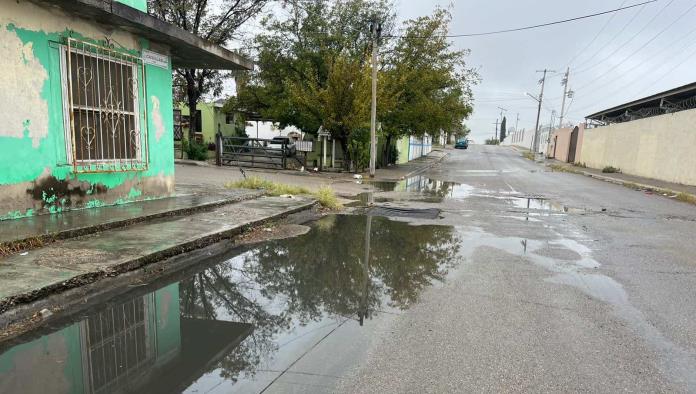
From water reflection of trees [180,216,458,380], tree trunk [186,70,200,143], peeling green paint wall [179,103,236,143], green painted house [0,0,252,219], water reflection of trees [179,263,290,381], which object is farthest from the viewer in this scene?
peeling green paint wall [179,103,236,143]

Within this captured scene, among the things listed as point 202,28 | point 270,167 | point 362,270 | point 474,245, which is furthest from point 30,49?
point 202,28

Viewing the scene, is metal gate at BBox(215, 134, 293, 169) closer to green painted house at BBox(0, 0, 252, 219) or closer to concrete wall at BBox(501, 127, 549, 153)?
green painted house at BBox(0, 0, 252, 219)

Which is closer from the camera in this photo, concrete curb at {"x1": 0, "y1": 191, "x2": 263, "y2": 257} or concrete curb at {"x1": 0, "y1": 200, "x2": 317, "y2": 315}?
concrete curb at {"x1": 0, "y1": 200, "x2": 317, "y2": 315}

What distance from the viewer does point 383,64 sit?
85.1ft

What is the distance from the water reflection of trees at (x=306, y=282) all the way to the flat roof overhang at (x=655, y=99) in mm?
21062

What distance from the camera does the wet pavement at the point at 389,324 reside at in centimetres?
331

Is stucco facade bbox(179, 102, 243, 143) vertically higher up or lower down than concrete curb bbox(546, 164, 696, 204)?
higher up

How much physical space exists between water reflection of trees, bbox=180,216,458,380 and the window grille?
347 centimetres

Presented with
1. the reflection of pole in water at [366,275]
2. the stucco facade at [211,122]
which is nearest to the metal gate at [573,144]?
the stucco facade at [211,122]

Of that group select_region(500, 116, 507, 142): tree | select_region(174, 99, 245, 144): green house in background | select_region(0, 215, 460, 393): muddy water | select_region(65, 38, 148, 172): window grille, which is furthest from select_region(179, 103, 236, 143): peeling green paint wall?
select_region(500, 116, 507, 142): tree

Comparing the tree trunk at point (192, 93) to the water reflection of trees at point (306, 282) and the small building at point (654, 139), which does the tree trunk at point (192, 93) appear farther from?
the small building at point (654, 139)

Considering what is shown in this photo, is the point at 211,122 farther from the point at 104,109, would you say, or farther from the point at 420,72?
the point at 104,109

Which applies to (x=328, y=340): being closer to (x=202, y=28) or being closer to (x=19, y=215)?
(x=19, y=215)

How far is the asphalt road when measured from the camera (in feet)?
11.1
